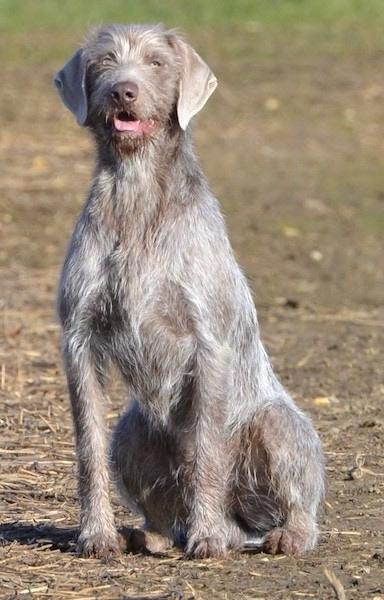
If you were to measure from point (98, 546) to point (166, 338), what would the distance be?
2.55 ft

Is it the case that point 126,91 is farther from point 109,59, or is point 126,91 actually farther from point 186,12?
point 186,12

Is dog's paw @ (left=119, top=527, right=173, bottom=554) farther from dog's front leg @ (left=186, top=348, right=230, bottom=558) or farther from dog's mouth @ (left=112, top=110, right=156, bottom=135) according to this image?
dog's mouth @ (left=112, top=110, right=156, bottom=135)

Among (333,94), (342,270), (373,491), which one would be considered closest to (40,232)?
(342,270)

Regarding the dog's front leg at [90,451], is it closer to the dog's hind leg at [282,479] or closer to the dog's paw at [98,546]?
the dog's paw at [98,546]

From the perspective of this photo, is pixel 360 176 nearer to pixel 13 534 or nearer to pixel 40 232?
pixel 40 232

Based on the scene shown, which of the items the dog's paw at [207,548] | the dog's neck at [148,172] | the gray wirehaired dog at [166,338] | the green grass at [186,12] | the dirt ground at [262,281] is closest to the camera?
the dirt ground at [262,281]

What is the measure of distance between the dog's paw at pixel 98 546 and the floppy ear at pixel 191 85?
1.50 metres

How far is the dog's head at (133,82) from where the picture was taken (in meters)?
5.96

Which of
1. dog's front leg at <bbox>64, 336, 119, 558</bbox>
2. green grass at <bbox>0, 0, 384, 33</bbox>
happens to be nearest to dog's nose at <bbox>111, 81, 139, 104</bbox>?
dog's front leg at <bbox>64, 336, 119, 558</bbox>

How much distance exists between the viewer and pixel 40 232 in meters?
13.5

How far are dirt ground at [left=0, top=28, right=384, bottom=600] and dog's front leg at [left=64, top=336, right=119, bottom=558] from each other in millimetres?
92

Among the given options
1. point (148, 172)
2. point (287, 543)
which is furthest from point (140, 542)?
point (148, 172)

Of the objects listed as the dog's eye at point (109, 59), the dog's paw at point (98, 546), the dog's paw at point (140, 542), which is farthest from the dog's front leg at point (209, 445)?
the dog's eye at point (109, 59)

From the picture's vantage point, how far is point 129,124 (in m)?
6.00
